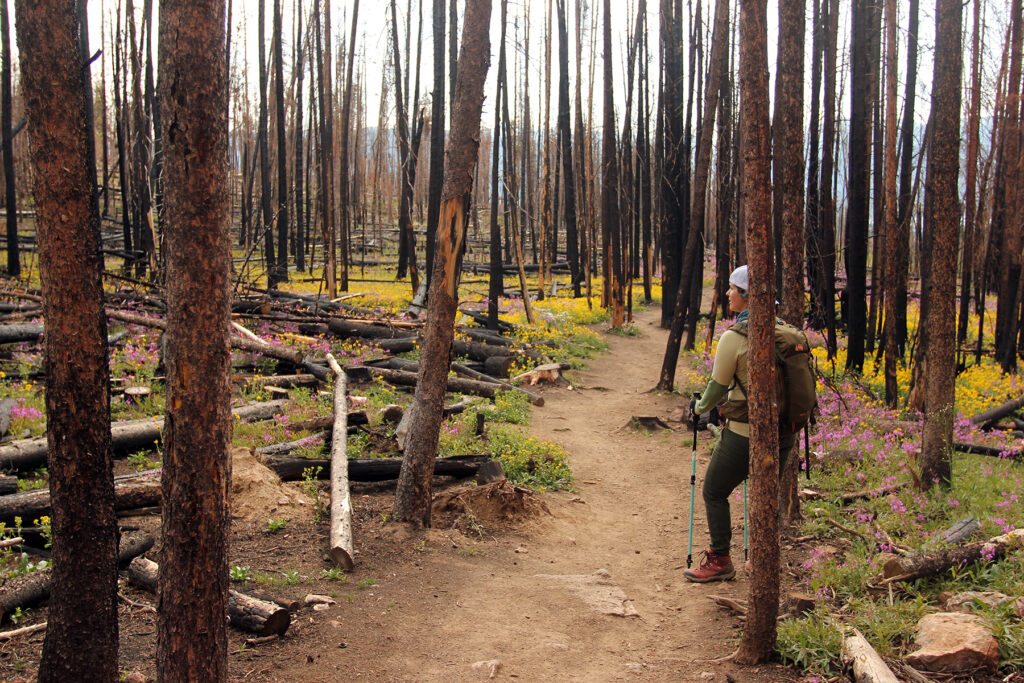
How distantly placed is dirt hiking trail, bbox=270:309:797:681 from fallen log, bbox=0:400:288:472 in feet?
8.07

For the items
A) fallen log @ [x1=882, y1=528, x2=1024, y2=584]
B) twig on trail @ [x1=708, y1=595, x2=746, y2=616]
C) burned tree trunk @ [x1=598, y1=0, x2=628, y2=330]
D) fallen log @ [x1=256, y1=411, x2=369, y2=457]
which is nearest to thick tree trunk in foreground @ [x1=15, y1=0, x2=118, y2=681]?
twig on trail @ [x1=708, y1=595, x2=746, y2=616]

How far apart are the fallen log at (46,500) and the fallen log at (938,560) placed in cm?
514

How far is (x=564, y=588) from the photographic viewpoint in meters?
5.30

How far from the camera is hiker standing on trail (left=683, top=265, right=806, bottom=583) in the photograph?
4852 millimetres

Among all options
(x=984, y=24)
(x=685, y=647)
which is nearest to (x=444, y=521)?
(x=685, y=647)

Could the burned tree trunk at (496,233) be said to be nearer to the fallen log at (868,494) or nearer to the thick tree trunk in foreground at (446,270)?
the thick tree trunk in foreground at (446,270)

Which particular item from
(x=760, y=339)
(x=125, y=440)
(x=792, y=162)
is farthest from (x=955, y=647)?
(x=125, y=440)

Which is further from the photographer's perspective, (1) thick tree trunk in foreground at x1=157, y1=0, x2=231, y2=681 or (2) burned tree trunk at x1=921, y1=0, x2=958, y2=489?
(2) burned tree trunk at x1=921, y1=0, x2=958, y2=489

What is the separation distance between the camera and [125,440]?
7242 millimetres

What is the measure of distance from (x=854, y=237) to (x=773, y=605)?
1012 cm

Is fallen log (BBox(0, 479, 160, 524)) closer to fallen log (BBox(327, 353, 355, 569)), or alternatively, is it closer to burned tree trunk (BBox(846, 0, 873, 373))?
fallen log (BBox(327, 353, 355, 569))

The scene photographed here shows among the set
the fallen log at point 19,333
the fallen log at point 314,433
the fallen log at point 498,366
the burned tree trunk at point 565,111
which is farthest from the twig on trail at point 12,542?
the burned tree trunk at point 565,111

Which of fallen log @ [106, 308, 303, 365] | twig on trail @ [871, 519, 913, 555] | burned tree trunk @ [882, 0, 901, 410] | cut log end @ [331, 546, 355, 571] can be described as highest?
burned tree trunk @ [882, 0, 901, 410]

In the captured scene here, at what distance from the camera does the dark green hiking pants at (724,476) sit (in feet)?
16.5
